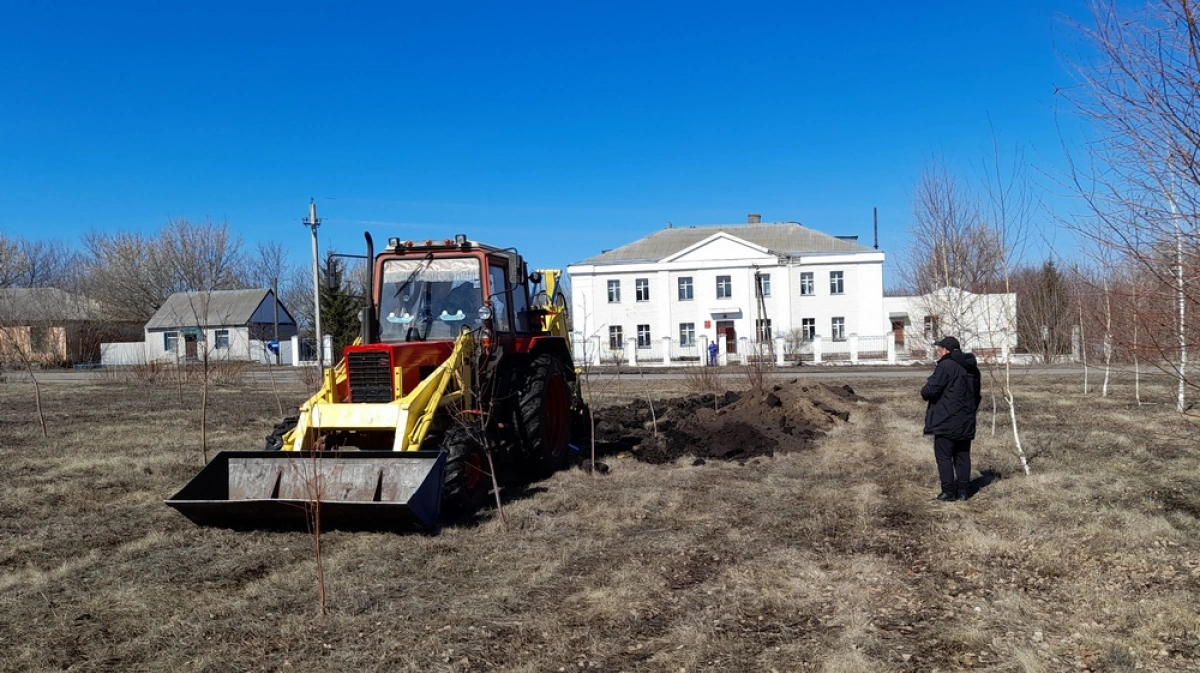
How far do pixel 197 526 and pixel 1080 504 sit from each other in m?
7.99

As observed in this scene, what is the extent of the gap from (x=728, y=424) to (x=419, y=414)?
20.8 ft

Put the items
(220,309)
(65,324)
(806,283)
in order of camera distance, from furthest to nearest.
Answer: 1. (220,309)
2. (806,283)
3. (65,324)

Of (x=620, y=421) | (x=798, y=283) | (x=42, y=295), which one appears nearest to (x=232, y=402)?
(x=620, y=421)

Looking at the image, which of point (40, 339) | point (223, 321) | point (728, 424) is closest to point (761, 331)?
point (728, 424)

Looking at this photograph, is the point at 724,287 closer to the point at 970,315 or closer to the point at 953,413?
the point at 970,315

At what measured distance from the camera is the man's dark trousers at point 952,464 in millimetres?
8898

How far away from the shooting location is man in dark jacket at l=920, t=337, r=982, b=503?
8.75 metres

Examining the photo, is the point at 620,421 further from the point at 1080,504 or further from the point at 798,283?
the point at 798,283

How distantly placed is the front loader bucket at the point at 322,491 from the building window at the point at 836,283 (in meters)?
44.4

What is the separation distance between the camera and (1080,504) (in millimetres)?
8406

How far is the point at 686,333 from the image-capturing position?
51.4 meters

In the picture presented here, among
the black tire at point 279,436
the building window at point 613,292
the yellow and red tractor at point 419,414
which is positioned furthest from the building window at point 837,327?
the black tire at point 279,436

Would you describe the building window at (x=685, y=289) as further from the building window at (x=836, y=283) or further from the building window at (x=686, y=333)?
the building window at (x=836, y=283)

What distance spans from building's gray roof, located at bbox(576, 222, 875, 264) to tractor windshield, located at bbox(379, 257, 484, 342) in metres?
41.7
